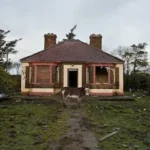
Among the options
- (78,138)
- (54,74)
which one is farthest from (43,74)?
(78,138)

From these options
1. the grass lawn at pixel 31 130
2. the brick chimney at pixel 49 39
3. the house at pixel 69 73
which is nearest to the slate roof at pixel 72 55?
the house at pixel 69 73

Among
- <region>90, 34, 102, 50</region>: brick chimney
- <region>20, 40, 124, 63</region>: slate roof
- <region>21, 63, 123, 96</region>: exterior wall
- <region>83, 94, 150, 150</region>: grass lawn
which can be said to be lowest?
<region>83, 94, 150, 150</region>: grass lawn

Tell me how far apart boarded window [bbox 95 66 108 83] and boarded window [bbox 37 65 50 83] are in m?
4.41

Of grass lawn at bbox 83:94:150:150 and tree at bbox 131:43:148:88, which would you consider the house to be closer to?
grass lawn at bbox 83:94:150:150

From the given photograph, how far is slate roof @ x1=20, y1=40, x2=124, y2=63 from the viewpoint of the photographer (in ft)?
92.9

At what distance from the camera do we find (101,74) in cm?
2884

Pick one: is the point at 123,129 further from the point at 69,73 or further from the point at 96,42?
the point at 96,42

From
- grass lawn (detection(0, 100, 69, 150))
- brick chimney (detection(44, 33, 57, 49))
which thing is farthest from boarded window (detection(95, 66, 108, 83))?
grass lawn (detection(0, 100, 69, 150))

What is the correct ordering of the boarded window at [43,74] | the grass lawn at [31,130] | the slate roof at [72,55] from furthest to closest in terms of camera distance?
the slate roof at [72,55], the boarded window at [43,74], the grass lawn at [31,130]

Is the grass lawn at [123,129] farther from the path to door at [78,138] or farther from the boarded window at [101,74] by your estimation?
the boarded window at [101,74]

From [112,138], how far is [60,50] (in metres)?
20.3

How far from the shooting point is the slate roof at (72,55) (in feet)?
92.9

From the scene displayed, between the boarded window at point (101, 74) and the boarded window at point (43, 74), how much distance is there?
4414 mm

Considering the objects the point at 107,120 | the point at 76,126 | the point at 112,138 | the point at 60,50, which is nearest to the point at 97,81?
the point at 60,50
